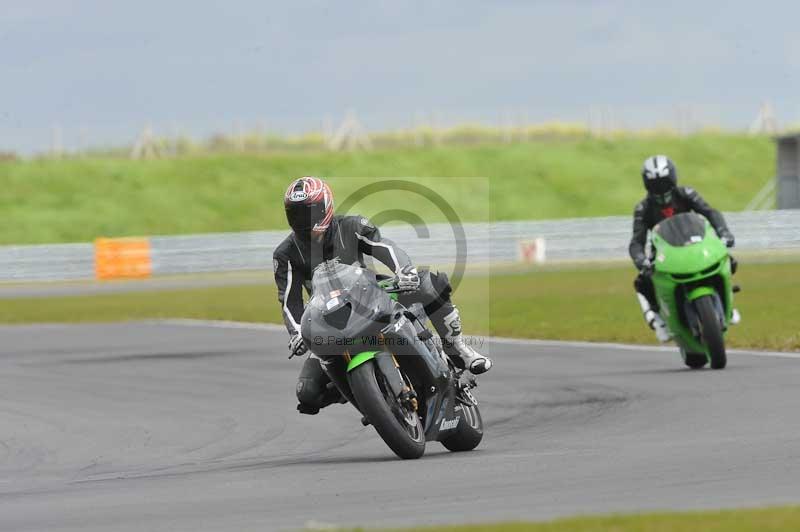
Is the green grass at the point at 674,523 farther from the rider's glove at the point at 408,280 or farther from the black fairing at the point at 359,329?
the rider's glove at the point at 408,280

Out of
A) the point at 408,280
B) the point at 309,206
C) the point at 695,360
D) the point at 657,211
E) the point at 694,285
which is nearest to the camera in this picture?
the point at 408,280

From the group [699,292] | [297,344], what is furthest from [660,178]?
[297,344]

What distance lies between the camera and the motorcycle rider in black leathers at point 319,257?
30.7 feet

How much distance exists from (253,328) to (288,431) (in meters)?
12.3

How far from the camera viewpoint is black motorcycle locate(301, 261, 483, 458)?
8.95 metres

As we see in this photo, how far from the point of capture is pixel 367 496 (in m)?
7.68

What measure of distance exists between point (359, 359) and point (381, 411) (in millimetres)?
330

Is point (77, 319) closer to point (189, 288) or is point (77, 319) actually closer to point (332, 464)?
point (189, 288)

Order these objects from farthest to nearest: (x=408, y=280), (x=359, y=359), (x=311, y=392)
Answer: (x=311, y=392) < (x=408, y=280) < (x=359, y=359)

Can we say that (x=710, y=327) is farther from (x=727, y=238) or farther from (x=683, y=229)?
(x=683, y=229)

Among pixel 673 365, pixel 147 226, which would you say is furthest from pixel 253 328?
pixel 147 226

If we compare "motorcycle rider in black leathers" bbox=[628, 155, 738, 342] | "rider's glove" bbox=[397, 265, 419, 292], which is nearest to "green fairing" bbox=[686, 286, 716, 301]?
"motorcycle rider in black leathers" bbox=[628, 155, 738, 342]

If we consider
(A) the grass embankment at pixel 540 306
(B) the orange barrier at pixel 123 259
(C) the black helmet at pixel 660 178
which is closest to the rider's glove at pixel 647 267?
(C) the black helmet at pixel 660 178

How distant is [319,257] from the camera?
31.6 ft
